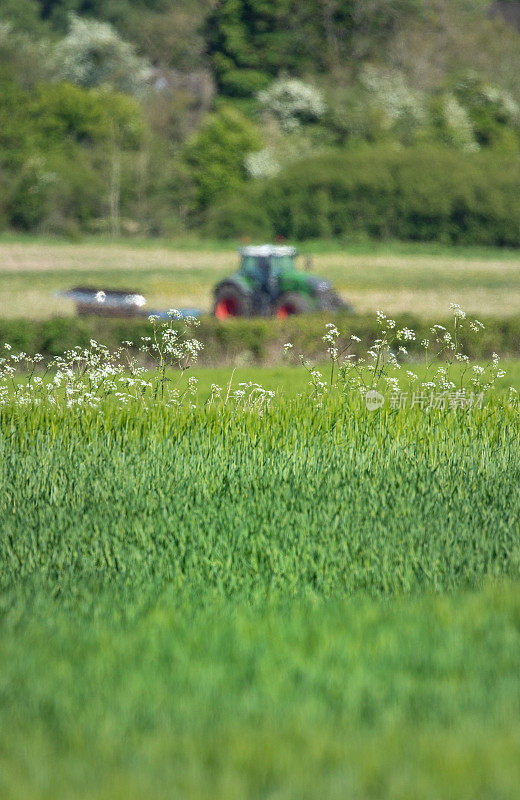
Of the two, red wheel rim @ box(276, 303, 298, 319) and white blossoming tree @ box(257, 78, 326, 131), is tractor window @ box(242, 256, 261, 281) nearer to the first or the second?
red wheel rim @ box(276, 303, 298, 319)

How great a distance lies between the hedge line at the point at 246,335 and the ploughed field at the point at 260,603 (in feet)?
21.9

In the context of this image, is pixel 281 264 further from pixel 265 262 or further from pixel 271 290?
pixel 271 290

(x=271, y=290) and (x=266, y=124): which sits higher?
(x=266, y=124)

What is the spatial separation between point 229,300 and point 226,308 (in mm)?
162

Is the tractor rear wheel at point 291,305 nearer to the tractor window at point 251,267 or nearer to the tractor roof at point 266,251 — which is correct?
the tractor window at point 251,267

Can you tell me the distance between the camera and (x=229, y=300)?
64.5 ft

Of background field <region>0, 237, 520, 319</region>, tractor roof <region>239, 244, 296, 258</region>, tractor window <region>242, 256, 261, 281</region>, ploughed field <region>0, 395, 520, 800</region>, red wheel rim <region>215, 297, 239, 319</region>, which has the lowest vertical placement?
background field <region>0, 237, 520, 319</region>

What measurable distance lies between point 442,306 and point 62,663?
23.0 metres

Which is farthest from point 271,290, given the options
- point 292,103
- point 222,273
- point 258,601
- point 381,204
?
point 292,103

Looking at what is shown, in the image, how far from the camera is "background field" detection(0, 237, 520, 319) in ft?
90.5

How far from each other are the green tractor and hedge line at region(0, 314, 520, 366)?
6.90 ft

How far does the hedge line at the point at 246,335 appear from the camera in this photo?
49.6 feet

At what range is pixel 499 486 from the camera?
6.92 meters

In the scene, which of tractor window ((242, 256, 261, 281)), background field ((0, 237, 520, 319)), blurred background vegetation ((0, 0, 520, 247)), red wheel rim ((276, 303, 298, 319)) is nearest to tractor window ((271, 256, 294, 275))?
tractor window ((242, 256, 261, 281))
